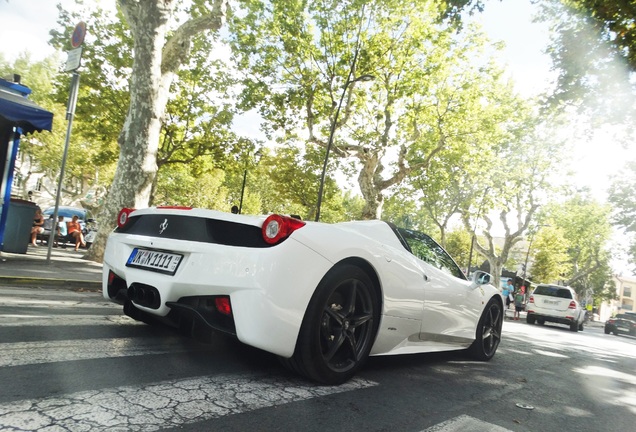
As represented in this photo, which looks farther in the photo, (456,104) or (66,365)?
(456,104)

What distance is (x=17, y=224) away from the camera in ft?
32.0

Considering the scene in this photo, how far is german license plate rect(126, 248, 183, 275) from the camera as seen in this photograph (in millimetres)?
3176

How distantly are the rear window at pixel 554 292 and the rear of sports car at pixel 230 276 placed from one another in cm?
1882

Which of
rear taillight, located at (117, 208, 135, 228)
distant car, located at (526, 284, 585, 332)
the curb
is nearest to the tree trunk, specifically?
the curb

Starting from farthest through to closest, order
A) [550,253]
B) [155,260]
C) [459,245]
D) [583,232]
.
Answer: [459,245]
[550,253]
[583,232]
[155,260]

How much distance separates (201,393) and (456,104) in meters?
21.6

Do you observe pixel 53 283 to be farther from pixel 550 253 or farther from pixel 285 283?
pixel 550 253

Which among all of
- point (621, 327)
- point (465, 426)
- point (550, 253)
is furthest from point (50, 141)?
point (550, 253)

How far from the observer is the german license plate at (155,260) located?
10.4 ft

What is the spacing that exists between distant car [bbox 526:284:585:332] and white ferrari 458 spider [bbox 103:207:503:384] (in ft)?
55.2

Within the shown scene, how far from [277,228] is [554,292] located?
63.0 ft

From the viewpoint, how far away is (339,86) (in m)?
20.9

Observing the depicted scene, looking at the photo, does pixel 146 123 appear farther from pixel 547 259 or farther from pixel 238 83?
pixel 547 259

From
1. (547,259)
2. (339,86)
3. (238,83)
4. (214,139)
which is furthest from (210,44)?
(547,259)
